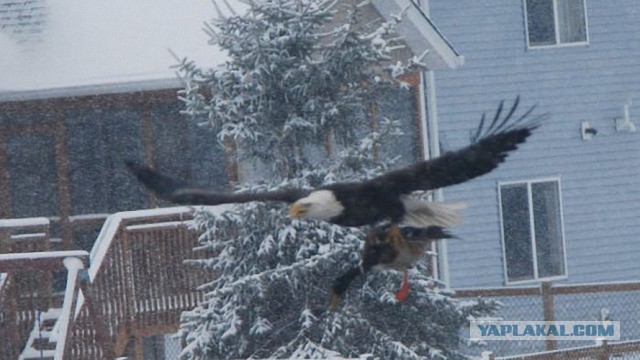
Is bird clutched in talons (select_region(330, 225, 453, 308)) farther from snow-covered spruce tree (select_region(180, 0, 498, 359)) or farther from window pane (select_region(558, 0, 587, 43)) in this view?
window pane (select_region(558, 0, 587, 43))

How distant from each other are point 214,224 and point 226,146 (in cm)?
59

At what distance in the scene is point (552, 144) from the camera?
12383mm

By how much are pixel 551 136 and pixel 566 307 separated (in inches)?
60.1

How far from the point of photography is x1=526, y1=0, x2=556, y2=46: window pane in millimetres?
12227

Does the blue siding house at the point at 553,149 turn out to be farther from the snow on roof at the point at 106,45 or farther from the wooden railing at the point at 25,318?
the wooden railing at the point at 25,318

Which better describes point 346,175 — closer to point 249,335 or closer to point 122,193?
point 249,335

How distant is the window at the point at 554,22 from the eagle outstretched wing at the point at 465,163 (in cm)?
953

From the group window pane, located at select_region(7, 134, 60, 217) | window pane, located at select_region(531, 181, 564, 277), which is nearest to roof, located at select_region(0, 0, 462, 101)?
window pane, located at select_region(7, 134, 60, 217)

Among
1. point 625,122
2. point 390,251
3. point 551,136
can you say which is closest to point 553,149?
point 551,136

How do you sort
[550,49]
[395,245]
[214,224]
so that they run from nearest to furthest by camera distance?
[395,245] → [214,224] → [550,49]

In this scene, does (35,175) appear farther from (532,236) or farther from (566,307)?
(566,307)

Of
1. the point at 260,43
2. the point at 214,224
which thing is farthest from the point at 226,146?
the point at 260,43

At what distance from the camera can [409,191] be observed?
8.50 ft

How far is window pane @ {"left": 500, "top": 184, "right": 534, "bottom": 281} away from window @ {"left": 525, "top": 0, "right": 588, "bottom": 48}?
4.38 ft
